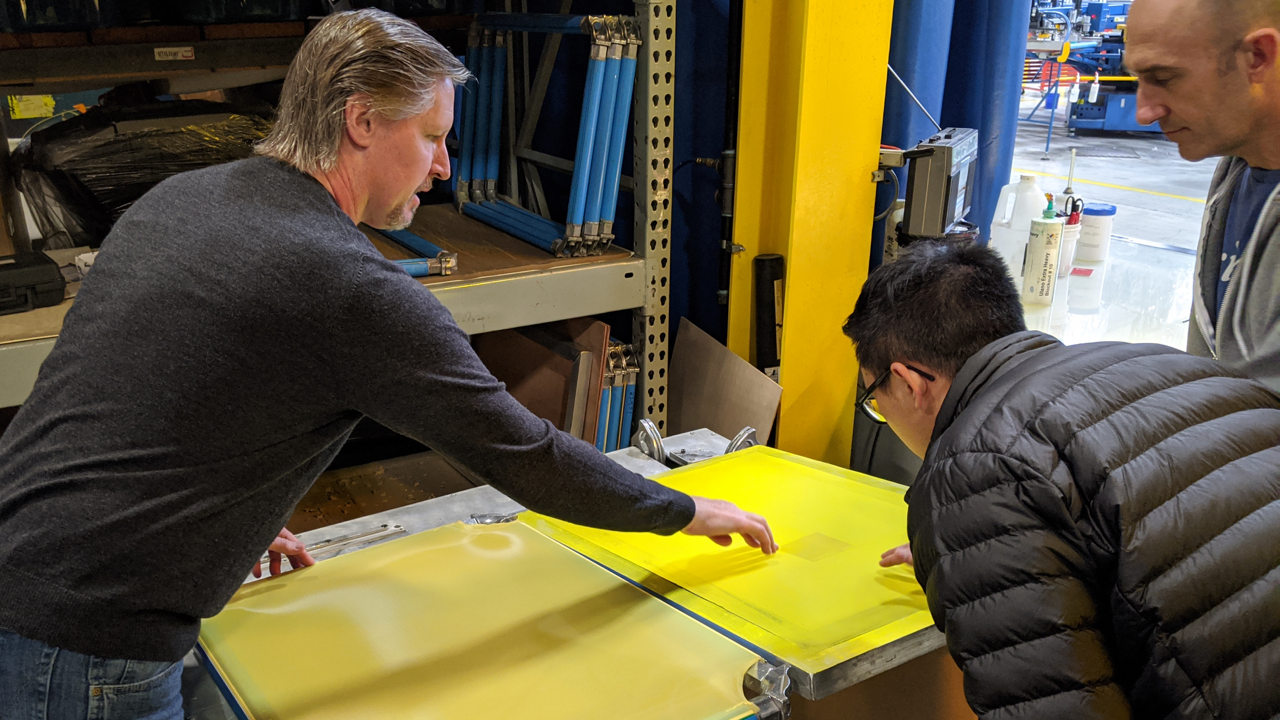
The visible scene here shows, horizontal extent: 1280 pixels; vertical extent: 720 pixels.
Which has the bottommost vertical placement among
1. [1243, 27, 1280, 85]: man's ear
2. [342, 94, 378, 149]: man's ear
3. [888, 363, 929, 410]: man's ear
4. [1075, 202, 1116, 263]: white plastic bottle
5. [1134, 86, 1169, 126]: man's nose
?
[1075, 202, 1116, 263]: white plastic bottle

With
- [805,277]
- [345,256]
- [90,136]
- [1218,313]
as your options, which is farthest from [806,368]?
[90,136]

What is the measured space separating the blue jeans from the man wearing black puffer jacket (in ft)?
2.52

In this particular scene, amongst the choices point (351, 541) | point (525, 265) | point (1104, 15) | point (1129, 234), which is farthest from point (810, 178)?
point (1104, 15)

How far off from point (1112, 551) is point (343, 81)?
83 centimetres

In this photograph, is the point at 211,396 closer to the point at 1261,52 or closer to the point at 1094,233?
the point at 1261,52

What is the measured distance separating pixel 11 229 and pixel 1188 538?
101 inches

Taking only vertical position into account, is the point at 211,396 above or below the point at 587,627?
above

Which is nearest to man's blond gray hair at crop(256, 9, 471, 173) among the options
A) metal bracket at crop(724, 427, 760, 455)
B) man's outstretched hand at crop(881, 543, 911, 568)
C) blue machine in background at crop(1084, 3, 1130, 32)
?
man's outstretched hand at crop(881, 543, 911, 568)

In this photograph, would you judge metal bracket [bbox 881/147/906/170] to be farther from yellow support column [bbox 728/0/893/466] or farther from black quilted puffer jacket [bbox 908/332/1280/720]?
black quilted puffer jacket [bbox 908/332/1280/720]

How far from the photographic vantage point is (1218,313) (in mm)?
1282

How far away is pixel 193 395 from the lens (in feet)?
2.62

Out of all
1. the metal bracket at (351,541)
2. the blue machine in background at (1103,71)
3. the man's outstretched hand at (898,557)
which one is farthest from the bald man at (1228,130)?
the blue machine in background at (1103,71)

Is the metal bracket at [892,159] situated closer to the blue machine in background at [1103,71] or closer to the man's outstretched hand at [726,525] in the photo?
the man's outstretched hand at [726,525]

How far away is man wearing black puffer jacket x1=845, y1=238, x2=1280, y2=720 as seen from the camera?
74 cm
